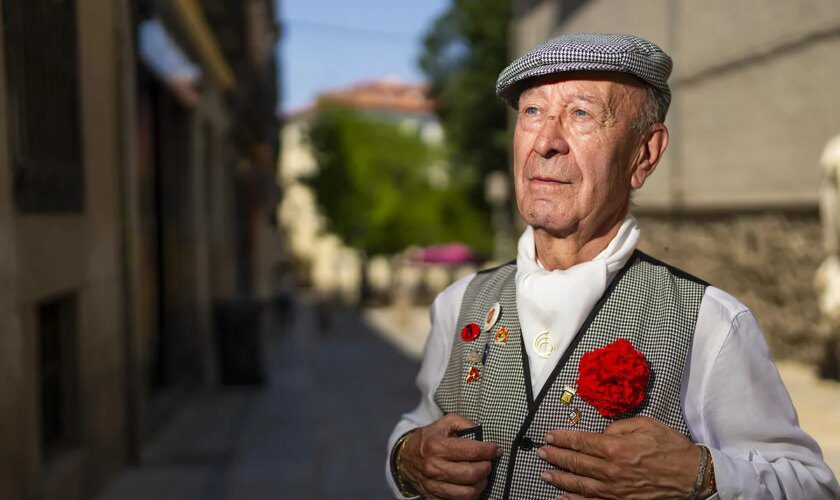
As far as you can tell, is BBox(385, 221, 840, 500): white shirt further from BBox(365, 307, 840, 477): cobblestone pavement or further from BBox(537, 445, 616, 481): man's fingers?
BBox(365, 307, 840, 477): cobblestone pavement

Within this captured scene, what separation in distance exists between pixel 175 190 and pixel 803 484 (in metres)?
10.0

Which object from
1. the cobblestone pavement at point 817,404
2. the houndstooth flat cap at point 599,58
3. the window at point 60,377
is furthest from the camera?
the cobblestone pavement at point 817,404

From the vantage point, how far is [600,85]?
7.36 ft

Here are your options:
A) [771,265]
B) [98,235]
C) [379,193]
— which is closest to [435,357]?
[98,235]

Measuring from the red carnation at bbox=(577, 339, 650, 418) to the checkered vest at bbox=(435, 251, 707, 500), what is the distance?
0.13 feet

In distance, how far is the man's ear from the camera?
7.67 feet

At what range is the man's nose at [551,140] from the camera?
2.25 metres

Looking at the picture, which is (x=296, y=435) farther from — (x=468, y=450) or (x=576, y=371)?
(x=576, y=371)

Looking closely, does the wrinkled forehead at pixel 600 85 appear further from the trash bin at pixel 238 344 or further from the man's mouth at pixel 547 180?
the trash bin at pixel 238 344

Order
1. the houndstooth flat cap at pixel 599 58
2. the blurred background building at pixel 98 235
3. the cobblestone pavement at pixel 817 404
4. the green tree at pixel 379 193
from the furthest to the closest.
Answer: the green tree at pixel 379 193 < the cobblestone pavement at pixel 817 404 < the blurred background building at pixel 98 235 < the houndstooth flat cap at pixel 599 58

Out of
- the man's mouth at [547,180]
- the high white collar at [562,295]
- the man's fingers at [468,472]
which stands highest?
the man's mouth at [547,180]

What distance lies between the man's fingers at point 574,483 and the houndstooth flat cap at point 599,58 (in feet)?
2.97

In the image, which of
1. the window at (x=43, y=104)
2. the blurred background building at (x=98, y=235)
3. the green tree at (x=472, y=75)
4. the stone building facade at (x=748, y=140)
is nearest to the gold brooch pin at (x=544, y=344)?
the blurred background building at (x=98, y=235)

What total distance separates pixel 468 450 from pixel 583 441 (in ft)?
0.94
